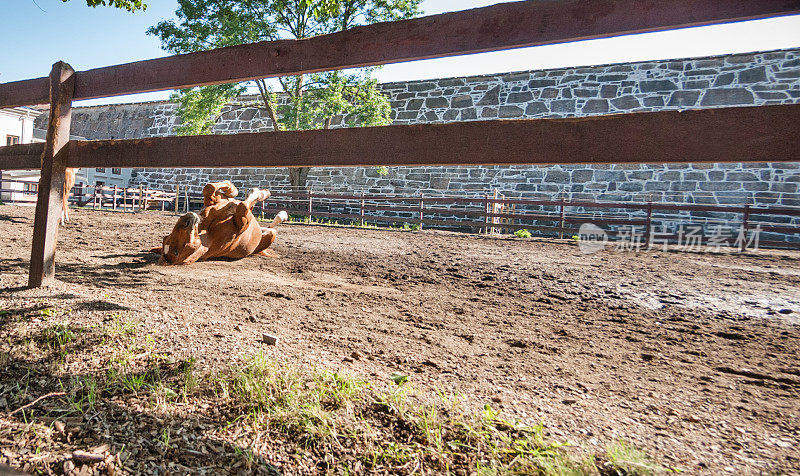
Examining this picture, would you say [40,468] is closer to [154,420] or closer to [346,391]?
[154,420]

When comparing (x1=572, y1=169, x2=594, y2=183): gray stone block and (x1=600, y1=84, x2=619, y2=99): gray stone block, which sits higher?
(x1=600, y1=84, x2=619, y2=99): gray stone block

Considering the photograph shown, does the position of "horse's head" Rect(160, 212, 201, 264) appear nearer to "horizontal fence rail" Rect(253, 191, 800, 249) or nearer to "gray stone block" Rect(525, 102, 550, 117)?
"horizontal fence rail" Rect(253, 191, 800, 249)

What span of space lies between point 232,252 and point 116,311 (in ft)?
7.51

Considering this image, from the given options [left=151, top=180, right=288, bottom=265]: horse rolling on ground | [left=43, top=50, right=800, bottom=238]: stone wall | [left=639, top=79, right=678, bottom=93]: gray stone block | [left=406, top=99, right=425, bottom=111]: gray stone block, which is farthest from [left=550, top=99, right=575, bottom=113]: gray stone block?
[left=151, top=180, right=288, bottom=265]: horse rolling on ground

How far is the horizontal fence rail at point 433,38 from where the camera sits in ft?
5.56

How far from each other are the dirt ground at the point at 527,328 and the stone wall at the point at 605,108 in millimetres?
5363

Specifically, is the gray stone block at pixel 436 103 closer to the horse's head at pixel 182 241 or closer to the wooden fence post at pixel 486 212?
the wooden fence post at pixel 486 212

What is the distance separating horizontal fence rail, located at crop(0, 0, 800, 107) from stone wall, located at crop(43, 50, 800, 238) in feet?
32.2

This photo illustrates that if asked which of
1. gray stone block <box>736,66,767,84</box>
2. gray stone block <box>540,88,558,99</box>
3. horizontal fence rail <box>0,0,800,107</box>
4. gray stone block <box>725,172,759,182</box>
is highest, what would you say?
gray stone block <box>736,66,767,84</box>

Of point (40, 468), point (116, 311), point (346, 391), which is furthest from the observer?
point (116, 311)

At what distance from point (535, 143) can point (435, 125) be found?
43cm

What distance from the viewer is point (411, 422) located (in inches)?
63.6

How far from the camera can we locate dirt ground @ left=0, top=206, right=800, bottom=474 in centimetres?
175

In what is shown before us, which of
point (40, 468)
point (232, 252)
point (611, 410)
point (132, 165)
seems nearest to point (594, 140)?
point (611, 410)
